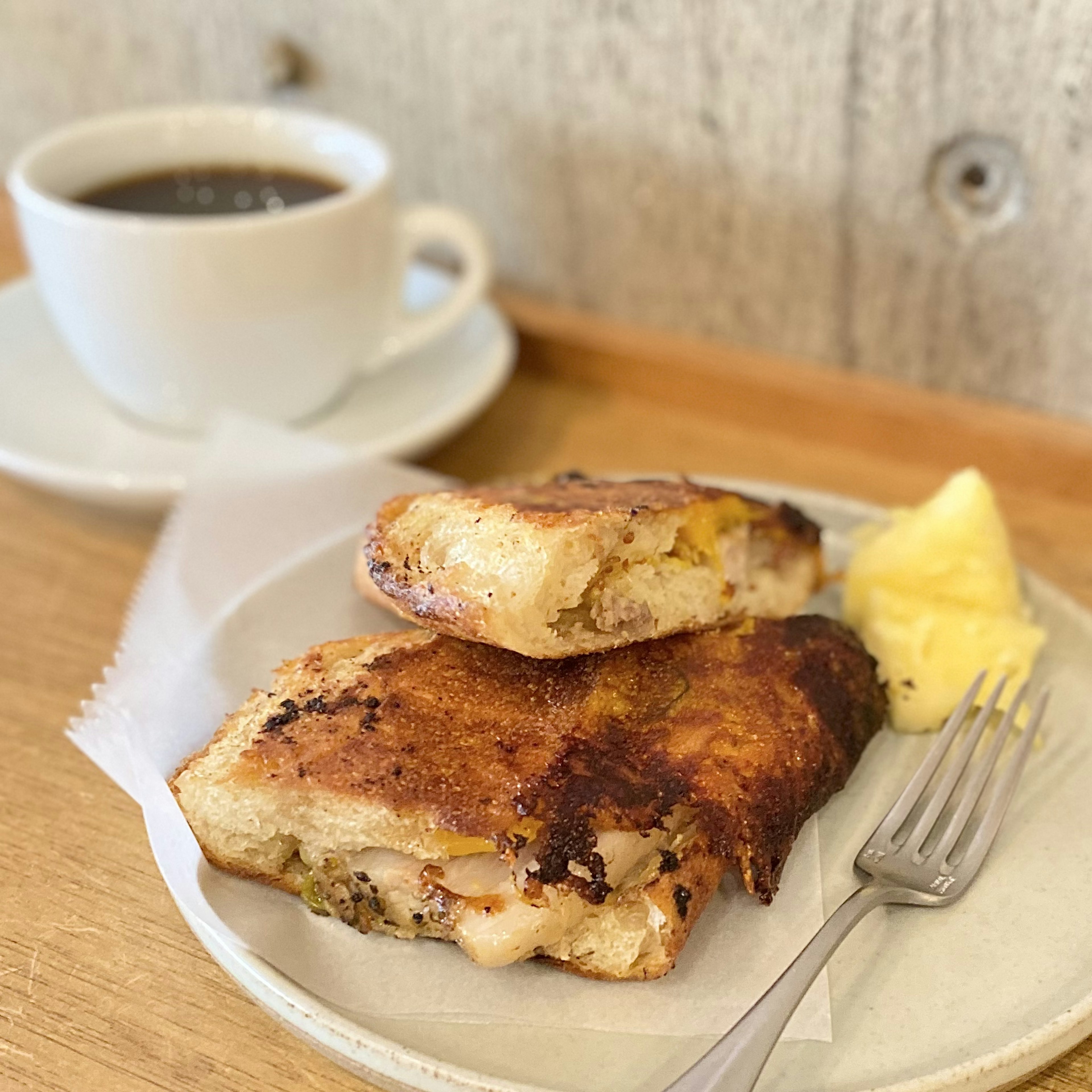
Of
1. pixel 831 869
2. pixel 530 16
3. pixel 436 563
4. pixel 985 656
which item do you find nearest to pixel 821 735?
pixel 831 869

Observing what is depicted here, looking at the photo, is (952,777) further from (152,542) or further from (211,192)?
(211,192)

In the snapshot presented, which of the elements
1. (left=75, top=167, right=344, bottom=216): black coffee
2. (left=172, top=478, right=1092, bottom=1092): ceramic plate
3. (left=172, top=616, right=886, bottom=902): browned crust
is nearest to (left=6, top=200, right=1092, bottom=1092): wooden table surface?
(left=172, top=478, right=1092, bottom=1092): ceramic plate

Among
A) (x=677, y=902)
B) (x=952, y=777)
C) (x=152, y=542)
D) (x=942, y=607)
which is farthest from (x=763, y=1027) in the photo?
(x=152, y=542)

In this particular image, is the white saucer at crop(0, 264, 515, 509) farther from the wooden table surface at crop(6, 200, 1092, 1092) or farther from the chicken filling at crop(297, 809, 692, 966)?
the chicken filling at crop(297, 809, 692, 966)

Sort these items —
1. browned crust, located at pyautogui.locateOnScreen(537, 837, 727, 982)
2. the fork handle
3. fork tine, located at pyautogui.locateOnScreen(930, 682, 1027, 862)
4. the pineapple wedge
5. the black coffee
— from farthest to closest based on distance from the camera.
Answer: the black coffee < the pineapple wedge < fork tine, located at pyautogui.locateOnScreen(930, 682, 1027, 862) < browned crust, located at pyautogui.locateOnScreen(537, 837, 727, 982) < the fork handle

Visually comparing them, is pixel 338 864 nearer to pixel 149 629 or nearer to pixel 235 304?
pixel 149 629
